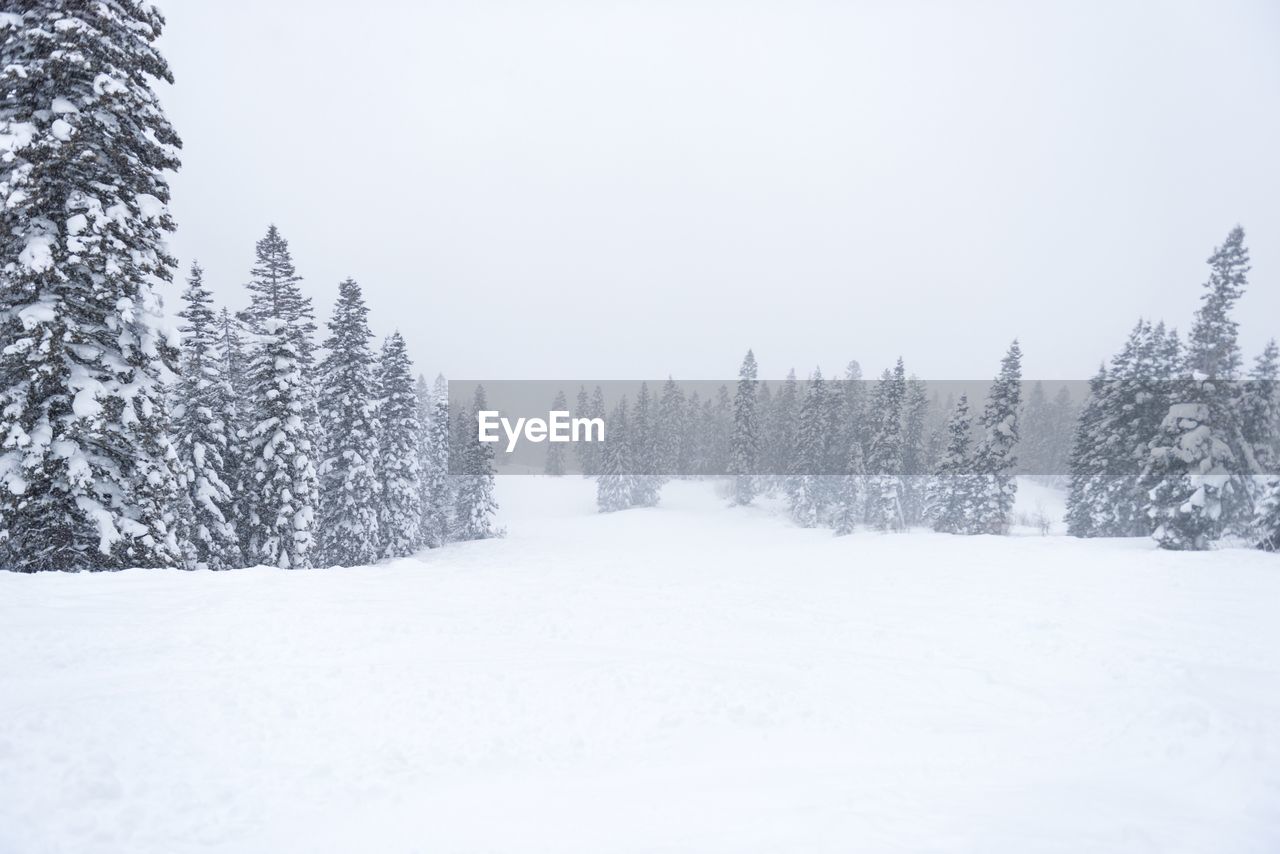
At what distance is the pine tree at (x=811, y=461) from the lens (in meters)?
50.2

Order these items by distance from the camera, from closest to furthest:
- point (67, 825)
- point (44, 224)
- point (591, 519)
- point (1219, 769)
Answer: point (67, 825) < point (1219, 769) < point (44, 224) < point (591, 519)

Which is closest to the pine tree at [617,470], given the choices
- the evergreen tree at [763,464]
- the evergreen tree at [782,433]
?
the evergreen tree at [763,464]

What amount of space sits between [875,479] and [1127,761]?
43.1 metres

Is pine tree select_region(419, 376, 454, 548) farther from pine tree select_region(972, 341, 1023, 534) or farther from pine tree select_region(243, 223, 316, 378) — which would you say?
pine tree select_region(972, 341, 1023, 534)

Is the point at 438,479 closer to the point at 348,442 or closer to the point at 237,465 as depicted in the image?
the point at 348,442

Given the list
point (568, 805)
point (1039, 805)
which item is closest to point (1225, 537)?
point (1039, 805)

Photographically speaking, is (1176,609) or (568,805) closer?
(568,805)

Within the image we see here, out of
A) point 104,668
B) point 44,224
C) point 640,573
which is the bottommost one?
point 640,573

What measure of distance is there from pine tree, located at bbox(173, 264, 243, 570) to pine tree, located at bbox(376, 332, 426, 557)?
7.26 m

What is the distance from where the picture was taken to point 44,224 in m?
10.5

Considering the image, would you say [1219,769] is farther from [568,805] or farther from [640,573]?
[640,573]

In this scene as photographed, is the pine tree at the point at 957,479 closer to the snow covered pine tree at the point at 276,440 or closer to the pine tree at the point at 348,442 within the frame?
the pine tree at the point at 348,442

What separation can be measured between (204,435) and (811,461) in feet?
152

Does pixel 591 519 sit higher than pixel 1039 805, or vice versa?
pixel 1039 805
